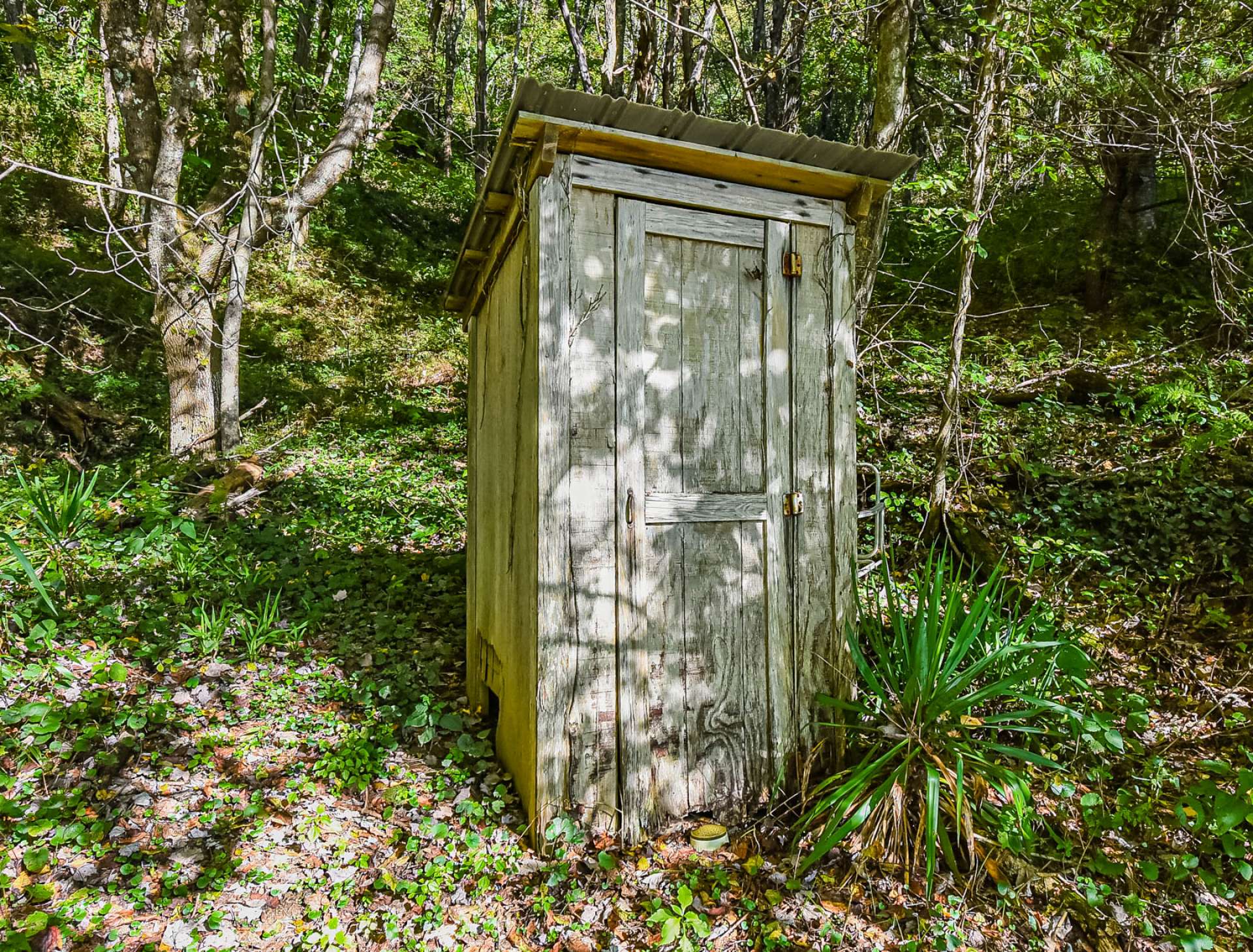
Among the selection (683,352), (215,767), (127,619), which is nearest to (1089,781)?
(683,352)

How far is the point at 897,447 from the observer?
588 centimetres

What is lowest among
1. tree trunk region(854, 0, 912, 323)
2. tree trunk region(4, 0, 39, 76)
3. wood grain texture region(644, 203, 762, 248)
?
wood grain texture region(644, 203, 762, 248)

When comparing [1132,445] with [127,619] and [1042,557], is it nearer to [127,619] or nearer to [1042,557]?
[1042,557]

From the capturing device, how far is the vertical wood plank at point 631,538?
8.53 ft

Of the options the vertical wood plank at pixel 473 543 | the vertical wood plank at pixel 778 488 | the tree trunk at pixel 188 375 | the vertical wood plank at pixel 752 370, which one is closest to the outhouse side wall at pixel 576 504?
the vertical wood plank at pixel 752 370

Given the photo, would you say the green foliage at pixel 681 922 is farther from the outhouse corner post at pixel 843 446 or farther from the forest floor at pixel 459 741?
the outhouse corner post at pixel 843 446

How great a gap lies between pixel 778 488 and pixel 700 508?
0.38m

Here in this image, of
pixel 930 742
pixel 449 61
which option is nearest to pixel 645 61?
pixel 930 742

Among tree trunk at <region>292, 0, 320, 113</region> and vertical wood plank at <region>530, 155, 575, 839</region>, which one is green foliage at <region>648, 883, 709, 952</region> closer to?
vertical wood plank at <region>530, 155, 575, 839</region>

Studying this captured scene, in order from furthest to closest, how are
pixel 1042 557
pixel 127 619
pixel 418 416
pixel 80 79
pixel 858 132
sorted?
pixel 858 132
pixel 80 79
pixel 418 416
pixel 1042 557
pixel 127 619

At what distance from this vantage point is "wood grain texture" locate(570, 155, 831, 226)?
2.56 m

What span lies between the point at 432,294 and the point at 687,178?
9.40 m

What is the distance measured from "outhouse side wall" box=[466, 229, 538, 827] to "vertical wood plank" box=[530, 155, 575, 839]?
5 centimetres

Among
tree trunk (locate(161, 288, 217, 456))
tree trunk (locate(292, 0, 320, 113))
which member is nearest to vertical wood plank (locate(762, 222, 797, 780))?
tree trunk (locate(161, 288, 217, 456))
